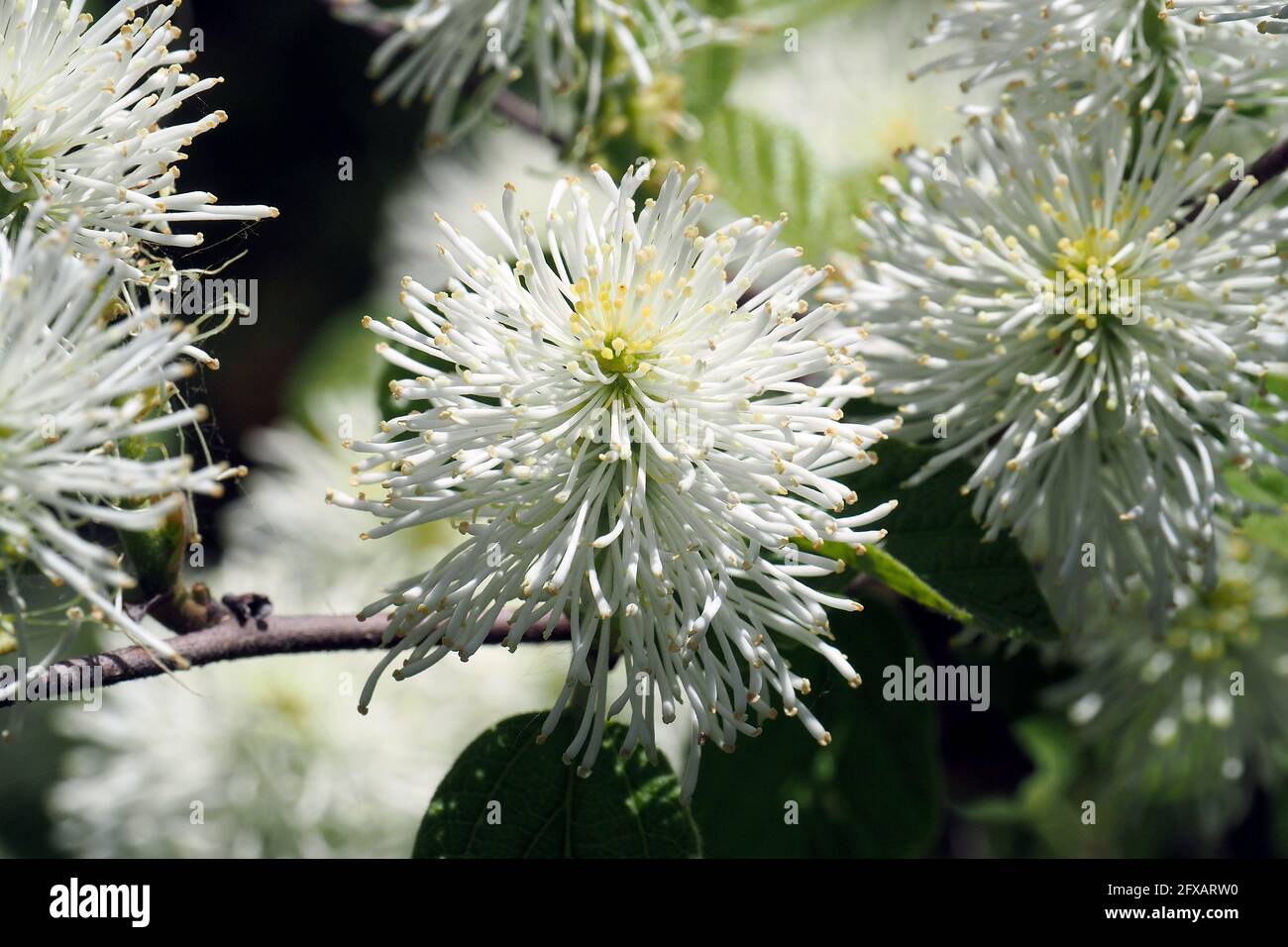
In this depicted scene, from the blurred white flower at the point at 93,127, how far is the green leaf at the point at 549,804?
18.6 inches

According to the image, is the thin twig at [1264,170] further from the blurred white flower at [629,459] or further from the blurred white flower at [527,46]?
the blurred white flower at [527,46]

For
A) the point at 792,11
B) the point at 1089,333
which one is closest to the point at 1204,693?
the point at 1089,333

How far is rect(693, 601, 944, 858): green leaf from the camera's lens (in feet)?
3.99

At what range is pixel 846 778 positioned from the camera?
1.29 meters

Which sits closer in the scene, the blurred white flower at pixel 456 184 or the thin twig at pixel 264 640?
the thin twig at pixel 264 640

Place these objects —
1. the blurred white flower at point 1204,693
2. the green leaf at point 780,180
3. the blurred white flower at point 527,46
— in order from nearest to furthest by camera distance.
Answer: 1. the blurred white flower at point 527,46
2. the green leaf at point 780,180
3. the blurred white flower at point 1204,693

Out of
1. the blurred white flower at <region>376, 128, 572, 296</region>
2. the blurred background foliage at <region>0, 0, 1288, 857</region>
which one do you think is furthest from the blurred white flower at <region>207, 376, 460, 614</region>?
the blurred white flower at <region>376, 128, 572, 296</region>

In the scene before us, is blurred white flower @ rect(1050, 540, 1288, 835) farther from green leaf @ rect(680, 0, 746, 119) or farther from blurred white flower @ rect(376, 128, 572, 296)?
blurred white flower @ rect(376, 128, 572, 296)

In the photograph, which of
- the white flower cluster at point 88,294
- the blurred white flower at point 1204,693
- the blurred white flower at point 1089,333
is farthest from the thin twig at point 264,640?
the blurred white flower at point 1204,693

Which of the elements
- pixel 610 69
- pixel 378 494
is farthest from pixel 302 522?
pixel 610 69

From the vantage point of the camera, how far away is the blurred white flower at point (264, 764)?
1.60 metres

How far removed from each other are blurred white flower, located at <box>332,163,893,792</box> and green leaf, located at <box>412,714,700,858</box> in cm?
9
